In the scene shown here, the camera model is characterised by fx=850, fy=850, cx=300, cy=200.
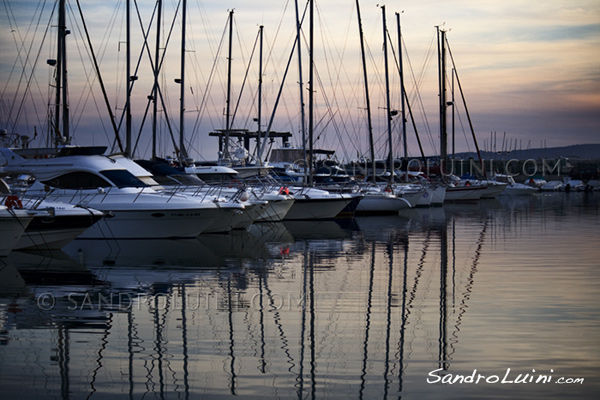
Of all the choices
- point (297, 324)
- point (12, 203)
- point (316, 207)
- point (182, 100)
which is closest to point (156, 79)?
point (182, 100)

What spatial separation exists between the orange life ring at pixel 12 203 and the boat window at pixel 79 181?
5577 mm

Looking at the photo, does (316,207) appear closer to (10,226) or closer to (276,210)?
(276,210)

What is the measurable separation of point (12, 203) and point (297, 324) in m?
9.61

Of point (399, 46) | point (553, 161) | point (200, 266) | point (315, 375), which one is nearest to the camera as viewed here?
point (315, 375)

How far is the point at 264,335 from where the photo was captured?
11.0 meters

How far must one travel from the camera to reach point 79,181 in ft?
81.3

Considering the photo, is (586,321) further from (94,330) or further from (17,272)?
(17,272)

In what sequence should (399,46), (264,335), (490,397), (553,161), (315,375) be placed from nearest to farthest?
(490,397), (315,375), (264,335), (399,46), (553,161)

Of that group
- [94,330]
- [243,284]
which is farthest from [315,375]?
[243,284]

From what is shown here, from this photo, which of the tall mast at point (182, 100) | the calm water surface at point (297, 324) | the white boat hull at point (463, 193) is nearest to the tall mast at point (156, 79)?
the tall mast at point (182, 100)

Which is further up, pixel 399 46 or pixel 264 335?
pixel 399 46

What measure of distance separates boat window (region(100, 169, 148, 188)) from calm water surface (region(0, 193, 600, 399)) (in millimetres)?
2993

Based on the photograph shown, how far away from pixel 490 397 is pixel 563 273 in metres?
10.1

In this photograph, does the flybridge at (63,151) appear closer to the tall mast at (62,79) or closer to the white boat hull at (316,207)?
the tall mast at (62,79)
